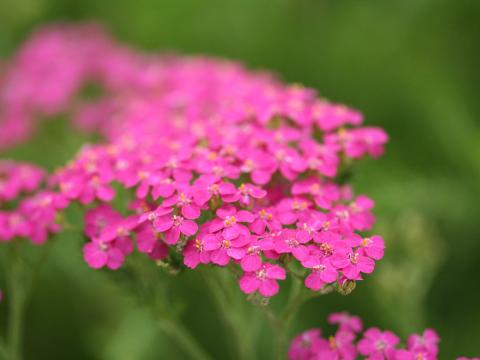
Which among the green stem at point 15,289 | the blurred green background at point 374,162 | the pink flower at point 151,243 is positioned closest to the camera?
the pink flower at point 151,243

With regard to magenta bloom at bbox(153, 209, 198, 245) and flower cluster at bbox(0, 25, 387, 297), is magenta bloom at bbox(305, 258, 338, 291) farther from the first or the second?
magenta bloom at bbox(153, 209, 198, 245)

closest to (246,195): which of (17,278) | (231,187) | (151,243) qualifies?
(231,187)

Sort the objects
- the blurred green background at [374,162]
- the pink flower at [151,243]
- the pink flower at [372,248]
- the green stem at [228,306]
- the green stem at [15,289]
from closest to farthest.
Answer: the pink flower at [372,248], the pink flower at [151,243], the green stem at [228,306], the green stem at [15,289], the blurred green background at [374,162]

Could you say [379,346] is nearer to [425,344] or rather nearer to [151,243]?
[425,344]

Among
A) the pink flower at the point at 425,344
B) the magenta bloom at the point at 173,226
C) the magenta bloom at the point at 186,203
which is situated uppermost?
the magenta bloom at the point at 186,203

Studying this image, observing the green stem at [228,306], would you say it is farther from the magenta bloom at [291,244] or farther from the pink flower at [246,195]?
the magenta bloom at [291,244]

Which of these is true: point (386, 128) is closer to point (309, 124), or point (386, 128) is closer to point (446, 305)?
point (446, 305)

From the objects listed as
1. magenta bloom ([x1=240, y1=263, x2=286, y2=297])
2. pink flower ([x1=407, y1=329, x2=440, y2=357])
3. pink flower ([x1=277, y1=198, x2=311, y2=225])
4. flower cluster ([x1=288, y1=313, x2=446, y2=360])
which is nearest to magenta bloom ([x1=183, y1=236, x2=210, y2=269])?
magenta bloom ([x1=240, y1=263, x2=286, y2=297])

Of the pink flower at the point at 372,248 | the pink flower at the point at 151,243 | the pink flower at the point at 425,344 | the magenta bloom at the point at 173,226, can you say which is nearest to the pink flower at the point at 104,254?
the pink flower at the point at 151,243
